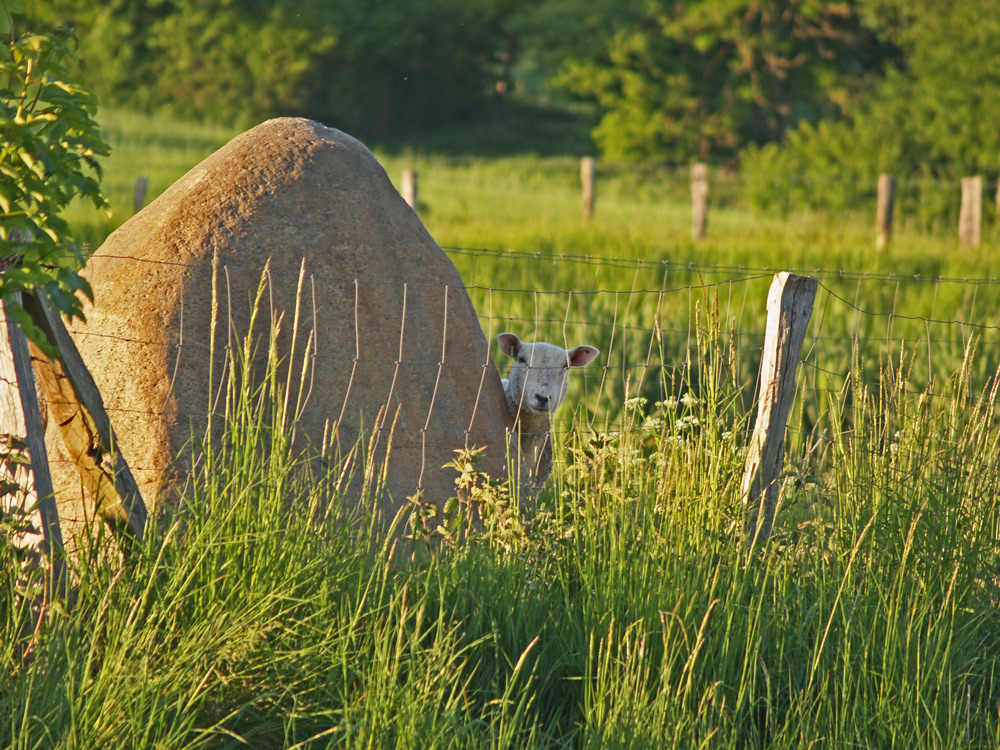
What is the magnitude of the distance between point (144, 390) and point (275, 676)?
165 cm

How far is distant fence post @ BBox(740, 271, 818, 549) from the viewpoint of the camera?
12.3 feet

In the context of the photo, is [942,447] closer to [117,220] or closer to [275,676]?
[275,676]

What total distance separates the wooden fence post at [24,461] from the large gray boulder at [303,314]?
2.18ft

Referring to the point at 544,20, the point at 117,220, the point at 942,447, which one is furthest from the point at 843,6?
the point at 942,447

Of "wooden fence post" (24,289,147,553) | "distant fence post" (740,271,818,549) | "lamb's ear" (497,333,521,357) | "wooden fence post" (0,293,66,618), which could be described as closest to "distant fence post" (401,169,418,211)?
"lamb's ear" (497,333,521,357)

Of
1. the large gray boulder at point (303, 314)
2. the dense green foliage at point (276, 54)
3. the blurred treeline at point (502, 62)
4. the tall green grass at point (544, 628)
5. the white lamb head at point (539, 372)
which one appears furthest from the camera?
the dense green foliage at point (276, 54)

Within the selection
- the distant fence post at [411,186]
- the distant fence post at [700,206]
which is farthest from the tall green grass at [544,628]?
the distant fence post at [700,206]

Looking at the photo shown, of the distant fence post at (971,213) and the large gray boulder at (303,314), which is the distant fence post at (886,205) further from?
the large gray boulder at (303,314)

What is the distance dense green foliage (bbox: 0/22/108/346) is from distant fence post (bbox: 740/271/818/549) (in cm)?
249

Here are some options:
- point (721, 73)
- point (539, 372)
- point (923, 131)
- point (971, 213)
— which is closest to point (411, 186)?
point (971, 213)

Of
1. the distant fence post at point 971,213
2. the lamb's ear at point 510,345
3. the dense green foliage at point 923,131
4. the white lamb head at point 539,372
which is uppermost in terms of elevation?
the dense green foliage at point 923,131

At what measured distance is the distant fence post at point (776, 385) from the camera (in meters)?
3.75

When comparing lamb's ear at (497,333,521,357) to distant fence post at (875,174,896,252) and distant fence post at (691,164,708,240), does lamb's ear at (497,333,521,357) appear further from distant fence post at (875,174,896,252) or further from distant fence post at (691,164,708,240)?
distant fence post at (875,174,896,252)

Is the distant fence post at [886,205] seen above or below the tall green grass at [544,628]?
above
